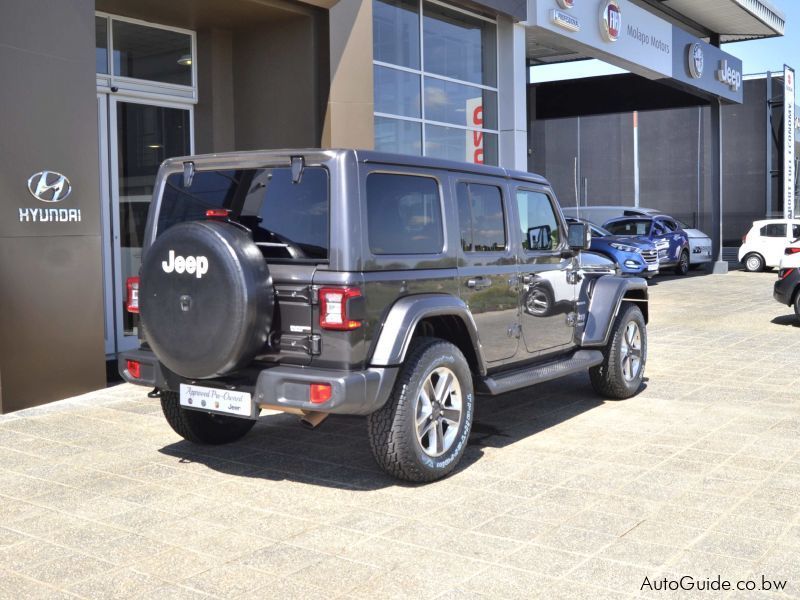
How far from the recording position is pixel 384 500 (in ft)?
16.0

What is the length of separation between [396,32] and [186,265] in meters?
8.67

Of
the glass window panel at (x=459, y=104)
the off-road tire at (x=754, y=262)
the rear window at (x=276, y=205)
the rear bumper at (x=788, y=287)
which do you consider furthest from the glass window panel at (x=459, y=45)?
the off-road tire at (x=754, y=262)

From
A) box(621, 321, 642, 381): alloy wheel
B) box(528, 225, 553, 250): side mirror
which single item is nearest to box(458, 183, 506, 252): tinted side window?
box(528, 225, 553, 250): side mirror

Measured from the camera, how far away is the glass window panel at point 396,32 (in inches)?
482

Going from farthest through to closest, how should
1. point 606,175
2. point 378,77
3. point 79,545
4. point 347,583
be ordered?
1. point 606,175
2. point 378,77
3. point 79,545
4. point 347,583

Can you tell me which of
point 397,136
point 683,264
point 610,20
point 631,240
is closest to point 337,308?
point 397,136

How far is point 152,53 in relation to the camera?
1047 cm

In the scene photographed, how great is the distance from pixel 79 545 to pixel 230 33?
827 cm

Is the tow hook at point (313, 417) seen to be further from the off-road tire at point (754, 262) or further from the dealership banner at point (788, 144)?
the dealership banner at point (788, 144)

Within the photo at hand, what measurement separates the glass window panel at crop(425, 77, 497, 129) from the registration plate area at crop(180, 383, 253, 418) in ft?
29.0

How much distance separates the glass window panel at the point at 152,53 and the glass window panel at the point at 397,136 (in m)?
2.66

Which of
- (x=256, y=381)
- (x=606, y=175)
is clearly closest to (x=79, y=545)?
(x=256, y=381)

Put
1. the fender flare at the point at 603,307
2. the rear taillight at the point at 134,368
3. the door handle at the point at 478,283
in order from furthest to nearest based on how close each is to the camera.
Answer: the fender flare at the point at 603,307
the door handle at the point at 478,283
the rear taillight at the point at 134,368

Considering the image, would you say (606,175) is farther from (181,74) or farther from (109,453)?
(109,453)
